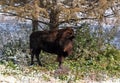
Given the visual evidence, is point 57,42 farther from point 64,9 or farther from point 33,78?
point 33,78

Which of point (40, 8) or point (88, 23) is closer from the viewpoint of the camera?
point (40, 8)

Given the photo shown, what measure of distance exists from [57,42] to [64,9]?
44.5 inches

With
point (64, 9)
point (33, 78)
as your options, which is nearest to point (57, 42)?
point (64, 9)

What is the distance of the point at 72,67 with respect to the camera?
1303 cm

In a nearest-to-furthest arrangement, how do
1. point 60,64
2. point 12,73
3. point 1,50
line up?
point 12,73, point 60,64, point 1,50

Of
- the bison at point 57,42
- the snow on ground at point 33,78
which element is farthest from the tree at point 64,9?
the snow on ground at point 33,78

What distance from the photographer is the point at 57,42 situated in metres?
13.0

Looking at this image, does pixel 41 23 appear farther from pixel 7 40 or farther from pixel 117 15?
pixel 117 15

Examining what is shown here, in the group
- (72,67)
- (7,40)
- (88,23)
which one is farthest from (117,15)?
(7,40)

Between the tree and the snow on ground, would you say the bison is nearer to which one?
the tree

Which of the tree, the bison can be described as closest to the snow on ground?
the bison

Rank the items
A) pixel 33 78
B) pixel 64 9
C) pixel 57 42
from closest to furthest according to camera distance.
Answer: pixel 33 78 < pixel 57 42 < pixel 64 9

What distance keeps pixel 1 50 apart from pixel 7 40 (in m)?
0.65

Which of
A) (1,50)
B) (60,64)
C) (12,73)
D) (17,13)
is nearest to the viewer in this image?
(12,73)
